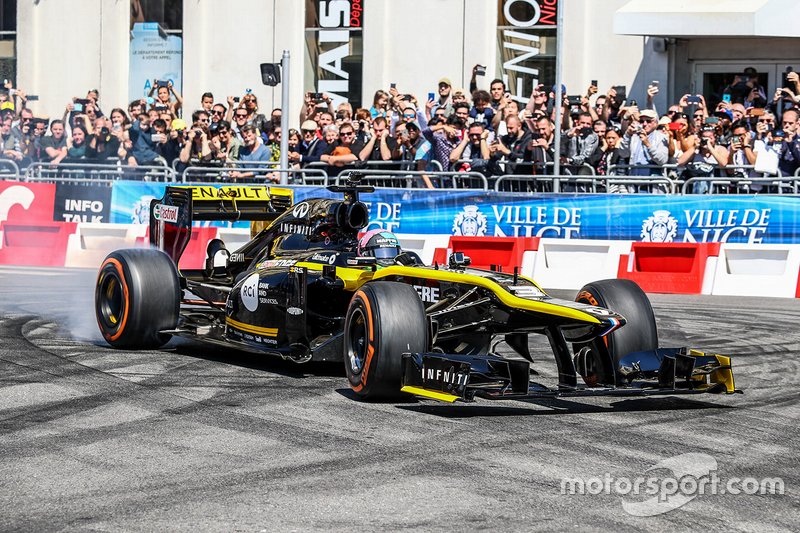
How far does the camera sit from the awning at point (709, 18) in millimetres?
21344

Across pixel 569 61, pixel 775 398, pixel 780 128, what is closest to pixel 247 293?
pixel 775 398

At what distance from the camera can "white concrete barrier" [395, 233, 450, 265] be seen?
58.6ft

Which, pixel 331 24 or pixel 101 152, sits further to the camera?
pixel 331 24

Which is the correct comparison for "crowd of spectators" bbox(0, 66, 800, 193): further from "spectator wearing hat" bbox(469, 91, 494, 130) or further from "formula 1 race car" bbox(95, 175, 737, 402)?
"formula 1 race car" bbox(95, 175, 737, 402)

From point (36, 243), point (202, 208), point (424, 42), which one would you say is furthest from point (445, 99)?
point (202, 208)

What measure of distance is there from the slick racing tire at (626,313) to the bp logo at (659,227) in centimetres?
814

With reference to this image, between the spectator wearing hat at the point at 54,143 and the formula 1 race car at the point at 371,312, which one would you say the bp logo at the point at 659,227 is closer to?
the formula 1 race car at the point at 371,312

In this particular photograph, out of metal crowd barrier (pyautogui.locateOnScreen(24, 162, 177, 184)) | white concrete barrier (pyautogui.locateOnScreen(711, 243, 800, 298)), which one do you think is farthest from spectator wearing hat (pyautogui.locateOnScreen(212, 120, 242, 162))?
white concrete barrier (pyautogui.locateOnScreen(711, 243, 800, 298))

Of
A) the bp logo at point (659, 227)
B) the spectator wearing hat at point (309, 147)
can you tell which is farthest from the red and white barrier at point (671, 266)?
the spectator wearing hat at point (309, 147)

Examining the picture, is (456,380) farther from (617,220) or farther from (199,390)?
(617,220)

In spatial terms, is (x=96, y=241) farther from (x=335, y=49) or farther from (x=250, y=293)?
(x=250, y=293)

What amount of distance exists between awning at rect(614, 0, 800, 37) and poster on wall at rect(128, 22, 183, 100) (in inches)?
418

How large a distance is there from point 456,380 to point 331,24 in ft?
67.0

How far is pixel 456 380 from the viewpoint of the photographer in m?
7.56
